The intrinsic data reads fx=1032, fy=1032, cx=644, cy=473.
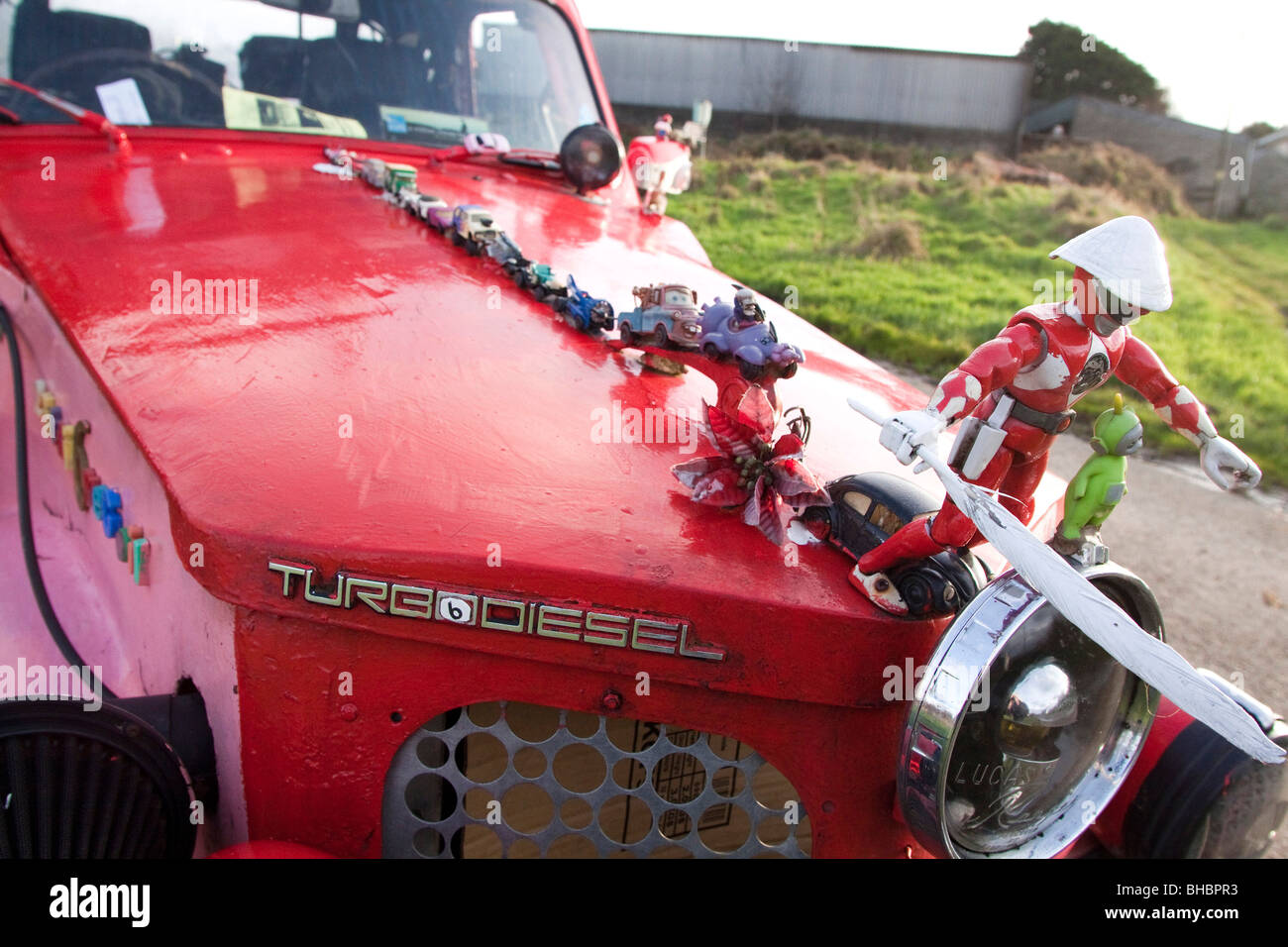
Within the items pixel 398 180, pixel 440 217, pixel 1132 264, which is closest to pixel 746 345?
pixel 1132 264

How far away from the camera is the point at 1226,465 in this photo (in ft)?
5.10

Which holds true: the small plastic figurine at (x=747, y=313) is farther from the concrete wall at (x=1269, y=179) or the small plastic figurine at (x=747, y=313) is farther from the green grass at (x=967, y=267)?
the concrete wall at (x=1269, y=179)

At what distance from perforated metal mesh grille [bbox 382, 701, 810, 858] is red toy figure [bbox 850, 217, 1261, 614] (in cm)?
35

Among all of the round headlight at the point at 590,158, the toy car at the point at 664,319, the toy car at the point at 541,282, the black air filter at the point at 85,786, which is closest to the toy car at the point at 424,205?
the toy car at the point at 541,282

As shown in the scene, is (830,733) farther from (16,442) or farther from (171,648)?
(16,442)

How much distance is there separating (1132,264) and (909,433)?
0.39 m

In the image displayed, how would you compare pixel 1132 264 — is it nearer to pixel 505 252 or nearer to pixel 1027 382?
pixel 1027 382

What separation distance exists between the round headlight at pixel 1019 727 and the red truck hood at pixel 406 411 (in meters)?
0.12

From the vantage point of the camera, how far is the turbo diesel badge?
1293mm

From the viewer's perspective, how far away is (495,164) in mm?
3377

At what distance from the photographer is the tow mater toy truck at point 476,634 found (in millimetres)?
1312
